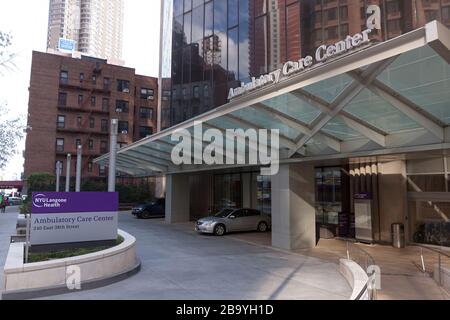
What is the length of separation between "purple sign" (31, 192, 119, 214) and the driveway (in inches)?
78.4

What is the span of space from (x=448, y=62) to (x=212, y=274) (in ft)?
23.2

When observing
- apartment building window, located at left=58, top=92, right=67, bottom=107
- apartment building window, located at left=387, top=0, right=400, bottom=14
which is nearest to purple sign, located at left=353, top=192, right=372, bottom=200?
apartment building window, located at left=387, top=0, right=400, bottom=14

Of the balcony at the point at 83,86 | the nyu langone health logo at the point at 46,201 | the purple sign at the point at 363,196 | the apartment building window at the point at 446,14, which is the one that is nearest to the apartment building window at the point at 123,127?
the balcony at the point at 83,86

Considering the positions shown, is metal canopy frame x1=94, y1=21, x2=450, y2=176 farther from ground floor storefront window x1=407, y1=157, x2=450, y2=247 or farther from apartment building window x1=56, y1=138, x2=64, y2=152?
apartment building window x1=56, y1=138, x2=64, y2=152

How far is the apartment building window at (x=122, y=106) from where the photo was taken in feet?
191

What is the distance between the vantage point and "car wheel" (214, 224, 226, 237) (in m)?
20.0

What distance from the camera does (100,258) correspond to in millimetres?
8906

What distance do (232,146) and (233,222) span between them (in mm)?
5616

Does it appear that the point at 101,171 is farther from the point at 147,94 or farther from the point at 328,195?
the point at 328,195

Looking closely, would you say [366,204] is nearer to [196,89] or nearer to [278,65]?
[278,65]

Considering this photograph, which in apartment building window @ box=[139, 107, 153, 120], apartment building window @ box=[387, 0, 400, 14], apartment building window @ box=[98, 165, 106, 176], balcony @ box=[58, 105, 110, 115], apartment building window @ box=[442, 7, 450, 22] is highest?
apartment building window @ box=[139, 107, 153, 120]

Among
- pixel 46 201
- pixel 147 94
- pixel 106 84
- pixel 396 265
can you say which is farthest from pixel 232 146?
pixel 147 94

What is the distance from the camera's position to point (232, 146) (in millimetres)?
16547
